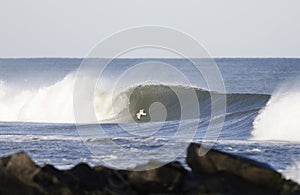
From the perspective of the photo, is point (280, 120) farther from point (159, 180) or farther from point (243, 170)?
point (159, 180)

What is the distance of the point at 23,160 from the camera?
12805mm

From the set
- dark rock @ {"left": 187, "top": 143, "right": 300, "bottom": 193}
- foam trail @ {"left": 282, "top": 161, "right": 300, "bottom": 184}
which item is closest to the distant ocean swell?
foam trail @ {"left": 282, "top": 161, "right": 300, "bottom": 184}

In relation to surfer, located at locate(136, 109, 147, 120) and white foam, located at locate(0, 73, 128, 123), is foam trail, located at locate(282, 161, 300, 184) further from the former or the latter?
white foam, located at locate(0, 73, 128, 123)

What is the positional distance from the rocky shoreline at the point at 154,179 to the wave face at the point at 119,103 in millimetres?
25536

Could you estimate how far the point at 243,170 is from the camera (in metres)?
13.0

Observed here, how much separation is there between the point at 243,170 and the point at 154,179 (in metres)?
1.33

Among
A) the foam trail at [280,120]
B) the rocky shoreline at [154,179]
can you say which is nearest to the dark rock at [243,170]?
the rocky shoreline at [154,179]

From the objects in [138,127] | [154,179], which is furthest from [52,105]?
[154,179]

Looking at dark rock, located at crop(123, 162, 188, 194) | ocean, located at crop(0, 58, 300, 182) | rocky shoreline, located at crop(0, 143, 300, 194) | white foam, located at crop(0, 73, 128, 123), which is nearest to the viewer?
rocky shoreline, located at crop(0, 143, 300, 194)

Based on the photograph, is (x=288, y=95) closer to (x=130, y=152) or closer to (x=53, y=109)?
(x=53, y=109)

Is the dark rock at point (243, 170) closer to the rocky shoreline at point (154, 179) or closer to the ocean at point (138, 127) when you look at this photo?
the rocky shoreline at point (154, 179)

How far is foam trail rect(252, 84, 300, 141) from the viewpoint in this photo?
30.6m

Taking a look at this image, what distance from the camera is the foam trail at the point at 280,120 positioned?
101 ft

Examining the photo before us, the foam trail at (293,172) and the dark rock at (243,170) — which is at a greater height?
the dark rock at (243,170)
